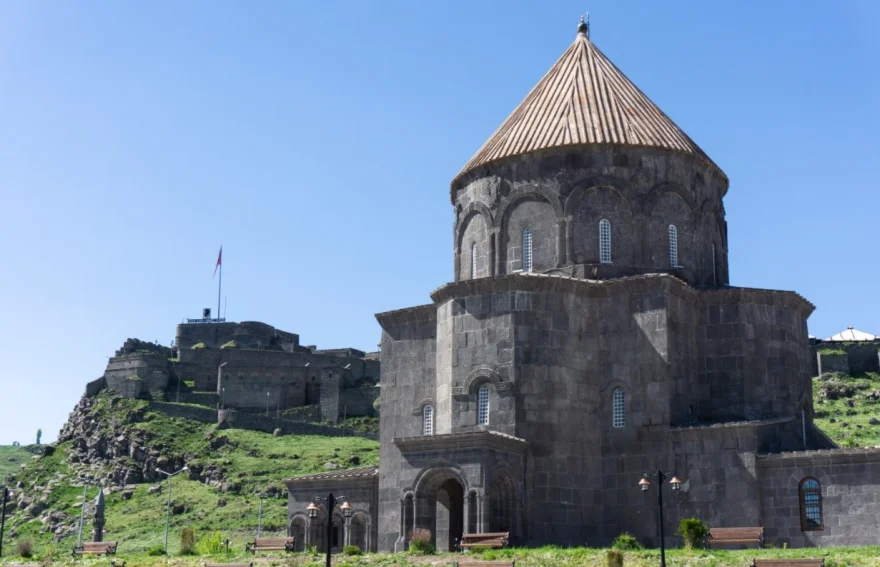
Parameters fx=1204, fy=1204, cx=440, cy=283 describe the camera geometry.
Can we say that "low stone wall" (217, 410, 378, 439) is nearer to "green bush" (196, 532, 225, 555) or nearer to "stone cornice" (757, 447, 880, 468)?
"green bush" (196, 532, 225, 555)

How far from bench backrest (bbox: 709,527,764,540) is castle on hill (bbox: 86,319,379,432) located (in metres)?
40.3

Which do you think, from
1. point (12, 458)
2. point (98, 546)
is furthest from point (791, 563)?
point (12, 458)

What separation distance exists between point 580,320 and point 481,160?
5.88m

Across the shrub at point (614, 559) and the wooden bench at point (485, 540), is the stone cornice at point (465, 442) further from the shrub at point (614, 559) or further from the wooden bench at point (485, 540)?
the shrub at point (614, 559)

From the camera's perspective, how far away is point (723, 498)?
28.1 meters

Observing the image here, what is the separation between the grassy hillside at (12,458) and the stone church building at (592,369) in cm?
4594

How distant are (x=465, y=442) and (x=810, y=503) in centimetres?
802

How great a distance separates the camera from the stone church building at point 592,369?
28078 millimetres

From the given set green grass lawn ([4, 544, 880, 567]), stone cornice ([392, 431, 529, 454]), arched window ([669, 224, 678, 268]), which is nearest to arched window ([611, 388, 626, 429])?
stone cornice ([392, 431, 529, 454])

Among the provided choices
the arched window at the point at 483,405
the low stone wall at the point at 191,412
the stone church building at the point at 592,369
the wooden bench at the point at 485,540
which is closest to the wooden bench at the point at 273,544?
the stone church building at the point at 592,369

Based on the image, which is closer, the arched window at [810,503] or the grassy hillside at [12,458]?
the arched window at [810,503]

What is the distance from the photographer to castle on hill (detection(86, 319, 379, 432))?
221ft

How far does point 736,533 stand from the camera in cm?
2695

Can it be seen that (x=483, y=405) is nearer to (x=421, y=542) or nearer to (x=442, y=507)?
→ (x=442, y=507)
